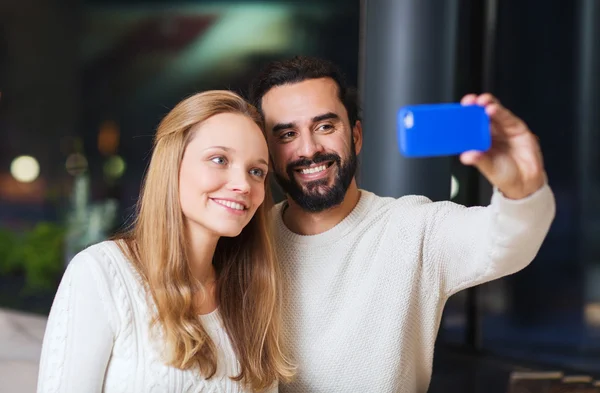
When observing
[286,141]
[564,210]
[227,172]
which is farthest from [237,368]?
[564,210]

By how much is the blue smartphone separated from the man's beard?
2.58 ft

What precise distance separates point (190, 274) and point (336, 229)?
452 mm

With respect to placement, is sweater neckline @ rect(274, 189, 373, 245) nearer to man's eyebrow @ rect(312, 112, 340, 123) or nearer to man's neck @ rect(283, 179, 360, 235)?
man's neck @ rect(283, 179, 360, 235)

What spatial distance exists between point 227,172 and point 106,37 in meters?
4.66

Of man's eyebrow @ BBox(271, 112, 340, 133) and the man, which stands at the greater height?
man's eyebrow @ BBox(271, 112, 340, 133)

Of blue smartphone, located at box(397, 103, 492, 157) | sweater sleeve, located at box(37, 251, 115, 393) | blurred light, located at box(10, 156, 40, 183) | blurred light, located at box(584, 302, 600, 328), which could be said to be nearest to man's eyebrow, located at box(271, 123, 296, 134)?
sweater sleeve, located at box(37, 251, 115, 393)

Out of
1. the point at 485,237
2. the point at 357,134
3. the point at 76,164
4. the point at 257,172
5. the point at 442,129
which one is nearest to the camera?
the point at 442,129

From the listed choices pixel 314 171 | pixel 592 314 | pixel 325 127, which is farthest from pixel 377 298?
pixel 592 314

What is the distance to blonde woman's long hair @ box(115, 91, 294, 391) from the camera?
5.50ft

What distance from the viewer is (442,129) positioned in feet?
4.02

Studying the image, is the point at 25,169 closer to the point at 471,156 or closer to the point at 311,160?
the point at 311,160

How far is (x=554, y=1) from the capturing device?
4121mm

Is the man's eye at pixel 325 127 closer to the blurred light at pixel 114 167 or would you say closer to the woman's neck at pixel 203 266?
the woman's neck at pixel 203 266

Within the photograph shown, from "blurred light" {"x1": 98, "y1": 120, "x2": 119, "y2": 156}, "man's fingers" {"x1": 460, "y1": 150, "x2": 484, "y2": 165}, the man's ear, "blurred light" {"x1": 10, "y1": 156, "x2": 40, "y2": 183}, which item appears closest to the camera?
"man's fingers" {"x1": 460, "y1": 150, "x2": 484, "y2": 165}
